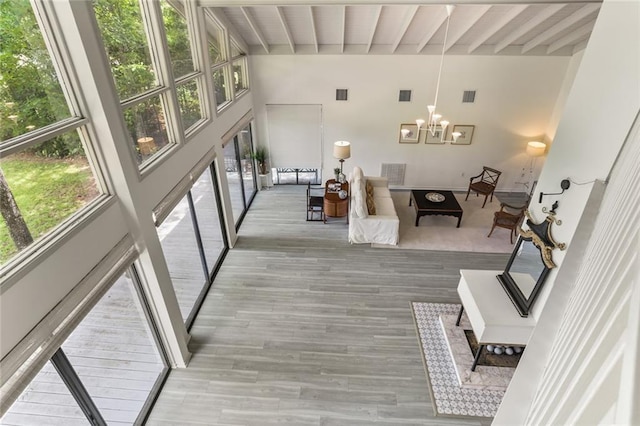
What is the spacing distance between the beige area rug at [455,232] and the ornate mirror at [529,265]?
2292 millimetres

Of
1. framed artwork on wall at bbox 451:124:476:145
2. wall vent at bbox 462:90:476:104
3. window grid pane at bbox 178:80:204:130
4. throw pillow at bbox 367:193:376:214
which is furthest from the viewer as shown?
framed artwork on wall at bbox 451:124:476:145

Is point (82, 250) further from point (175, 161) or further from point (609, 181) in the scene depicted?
point (609, 181)

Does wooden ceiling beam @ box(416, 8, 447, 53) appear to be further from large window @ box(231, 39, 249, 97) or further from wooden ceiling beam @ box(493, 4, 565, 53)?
large window @ box(231, 39, 249, 97)

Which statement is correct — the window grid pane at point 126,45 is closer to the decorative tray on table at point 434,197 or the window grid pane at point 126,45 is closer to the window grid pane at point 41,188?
the window grid pane at point 41,188

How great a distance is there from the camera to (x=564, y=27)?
5.05 metres

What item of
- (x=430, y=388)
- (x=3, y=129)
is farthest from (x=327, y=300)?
(x=3, y=129)

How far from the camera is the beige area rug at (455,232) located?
6051mm

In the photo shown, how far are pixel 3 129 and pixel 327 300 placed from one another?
4.03 meters

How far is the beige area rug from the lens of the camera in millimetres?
6051

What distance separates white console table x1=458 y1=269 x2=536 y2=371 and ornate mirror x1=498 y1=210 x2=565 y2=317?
0.29 ft

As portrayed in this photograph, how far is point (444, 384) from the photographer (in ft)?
12.2

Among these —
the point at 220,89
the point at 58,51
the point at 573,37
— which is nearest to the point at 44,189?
the point at 58,51

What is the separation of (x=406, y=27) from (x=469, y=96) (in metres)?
2.64

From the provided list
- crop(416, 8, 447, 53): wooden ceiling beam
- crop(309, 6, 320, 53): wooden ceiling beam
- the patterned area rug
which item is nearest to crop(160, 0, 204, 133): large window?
crop(309, 6, 320, 53): wooden ceiling beam
